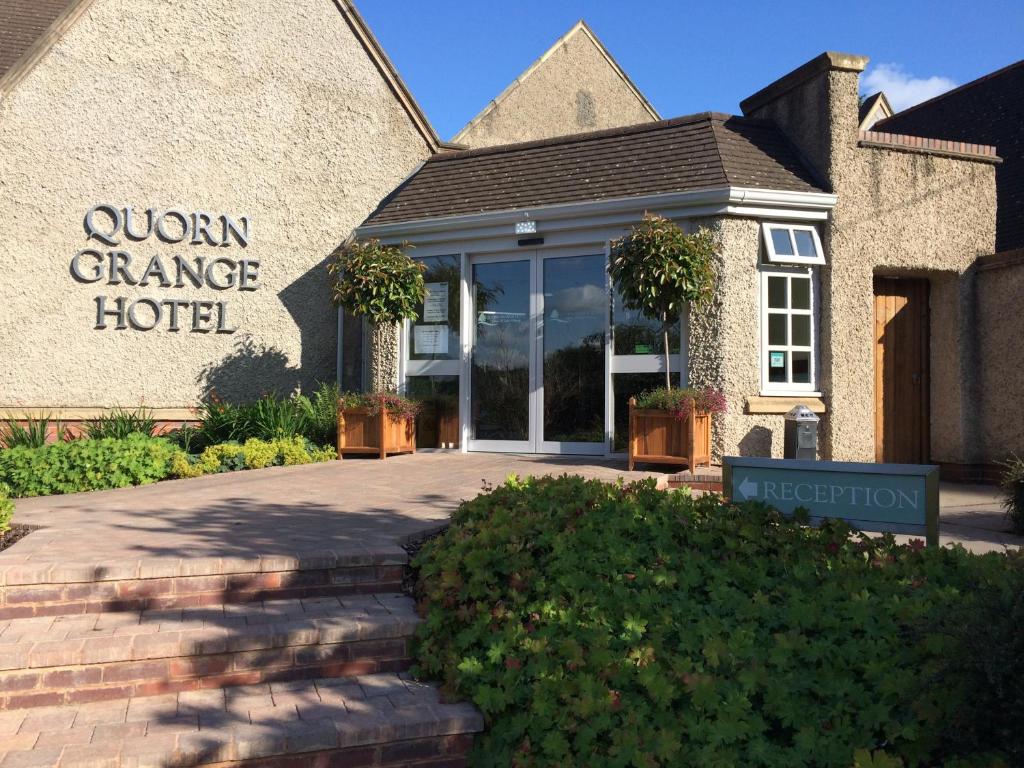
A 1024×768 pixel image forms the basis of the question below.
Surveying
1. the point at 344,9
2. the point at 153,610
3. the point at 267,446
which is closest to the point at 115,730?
the point at 153,610

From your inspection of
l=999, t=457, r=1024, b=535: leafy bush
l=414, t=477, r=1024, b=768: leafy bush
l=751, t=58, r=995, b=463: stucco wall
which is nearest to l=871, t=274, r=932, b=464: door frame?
l=751, t=58, r=995, b=463: stucco wall

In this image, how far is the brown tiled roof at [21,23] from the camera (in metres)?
11.8

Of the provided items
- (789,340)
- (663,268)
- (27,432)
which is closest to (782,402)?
(789,340)

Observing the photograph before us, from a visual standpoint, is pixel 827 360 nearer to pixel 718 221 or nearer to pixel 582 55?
pixel 718 221

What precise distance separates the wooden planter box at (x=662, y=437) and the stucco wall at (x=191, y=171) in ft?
18.1

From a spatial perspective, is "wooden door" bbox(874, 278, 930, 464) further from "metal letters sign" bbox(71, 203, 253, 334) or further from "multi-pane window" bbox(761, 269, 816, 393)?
"metal letters sign" bbox(71, 203, 253, 334)

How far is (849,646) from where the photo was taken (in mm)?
3398

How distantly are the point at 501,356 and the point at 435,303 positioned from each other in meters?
1.26

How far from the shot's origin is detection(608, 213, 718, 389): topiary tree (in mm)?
9117

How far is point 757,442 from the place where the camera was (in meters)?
9.79

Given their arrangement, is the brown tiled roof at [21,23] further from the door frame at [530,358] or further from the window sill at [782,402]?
the window sill at [782,402]

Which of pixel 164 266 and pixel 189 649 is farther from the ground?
pixel 164 266

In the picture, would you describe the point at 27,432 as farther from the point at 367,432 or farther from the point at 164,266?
the point at 367,432

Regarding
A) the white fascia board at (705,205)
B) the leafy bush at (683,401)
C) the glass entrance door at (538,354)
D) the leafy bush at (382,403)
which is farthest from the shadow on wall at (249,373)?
the leafy bush at (683,401)
